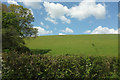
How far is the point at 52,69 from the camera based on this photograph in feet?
13.6

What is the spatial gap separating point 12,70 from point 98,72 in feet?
11.9

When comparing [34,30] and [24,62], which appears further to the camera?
[34,30]

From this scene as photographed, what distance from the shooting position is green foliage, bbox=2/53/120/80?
4.14m

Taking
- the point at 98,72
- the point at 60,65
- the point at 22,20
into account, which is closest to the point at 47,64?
the point at 60,65

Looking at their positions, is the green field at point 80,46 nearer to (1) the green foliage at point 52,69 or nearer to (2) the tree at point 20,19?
(2) the tree at point 20,19

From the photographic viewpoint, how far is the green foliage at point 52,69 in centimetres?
414

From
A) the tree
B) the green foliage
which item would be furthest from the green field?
the green foliage

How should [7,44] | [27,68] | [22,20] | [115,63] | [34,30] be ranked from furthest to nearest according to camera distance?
[34,30] → [22,20] → [7,44] → [115,63] → [27,68]

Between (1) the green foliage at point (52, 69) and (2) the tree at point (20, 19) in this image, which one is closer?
(1) the green foliage at point (52, 69)

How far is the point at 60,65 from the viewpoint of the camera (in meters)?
4.29

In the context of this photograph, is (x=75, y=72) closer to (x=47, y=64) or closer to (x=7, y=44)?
(x=47, y=64)

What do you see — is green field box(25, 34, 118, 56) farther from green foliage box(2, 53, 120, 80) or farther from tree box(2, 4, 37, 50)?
green foliage box(2, 53, 120, 80)

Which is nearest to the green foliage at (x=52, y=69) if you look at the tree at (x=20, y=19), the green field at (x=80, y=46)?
the green field at (x=80, y=46)

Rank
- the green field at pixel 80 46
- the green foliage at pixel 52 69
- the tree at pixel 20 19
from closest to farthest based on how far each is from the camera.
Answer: the green foliage at pixel 52 69
the tree at pixel 20 19
the green field at pixel 80 46
